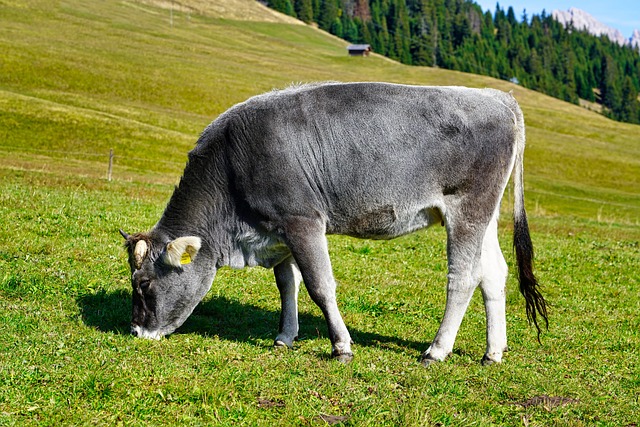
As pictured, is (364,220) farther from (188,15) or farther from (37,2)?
(188,15)

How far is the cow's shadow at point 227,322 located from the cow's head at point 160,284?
1.44ft

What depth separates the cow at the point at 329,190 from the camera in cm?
950

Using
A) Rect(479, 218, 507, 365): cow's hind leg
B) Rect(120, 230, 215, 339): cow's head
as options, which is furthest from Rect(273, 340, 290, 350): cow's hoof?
Rect(479, 218, 507, 365): cow's hind leg

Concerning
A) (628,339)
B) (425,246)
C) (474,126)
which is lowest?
(425,246)

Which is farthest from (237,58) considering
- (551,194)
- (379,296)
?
(379,296)

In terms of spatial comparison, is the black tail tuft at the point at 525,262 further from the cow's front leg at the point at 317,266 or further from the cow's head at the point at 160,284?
the cow's head at the point at 160,284

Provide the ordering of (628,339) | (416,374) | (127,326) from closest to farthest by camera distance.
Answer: (416,374), (127,326), (628,339)

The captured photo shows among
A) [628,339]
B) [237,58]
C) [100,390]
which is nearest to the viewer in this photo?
[100,390]

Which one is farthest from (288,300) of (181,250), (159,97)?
(159,97)

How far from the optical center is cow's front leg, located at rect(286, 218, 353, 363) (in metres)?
A: 9.36

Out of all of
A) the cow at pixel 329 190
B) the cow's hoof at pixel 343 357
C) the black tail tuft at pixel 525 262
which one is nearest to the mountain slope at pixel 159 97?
the cow at pixel 329 190

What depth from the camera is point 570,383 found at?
904 cm

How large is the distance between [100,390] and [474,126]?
19.3 ft

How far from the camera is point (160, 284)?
9961 mm
